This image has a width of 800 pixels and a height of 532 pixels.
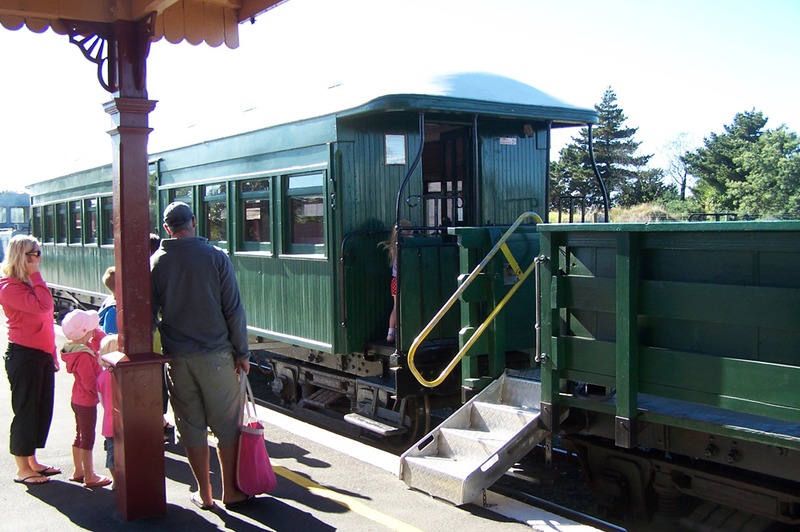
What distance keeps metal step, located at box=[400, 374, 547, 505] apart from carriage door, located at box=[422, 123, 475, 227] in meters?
2.31

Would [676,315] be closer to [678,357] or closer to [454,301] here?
A: [678,357]

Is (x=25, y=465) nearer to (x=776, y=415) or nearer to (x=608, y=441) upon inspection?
(x=608, y=441)

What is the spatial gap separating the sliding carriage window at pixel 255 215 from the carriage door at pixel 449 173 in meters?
1.73

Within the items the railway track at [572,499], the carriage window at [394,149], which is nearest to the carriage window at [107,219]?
the railway track at [572,499]

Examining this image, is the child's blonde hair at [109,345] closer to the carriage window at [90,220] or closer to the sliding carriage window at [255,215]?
the sliding carriage window at [255,215]

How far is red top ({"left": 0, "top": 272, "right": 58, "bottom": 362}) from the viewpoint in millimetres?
5445

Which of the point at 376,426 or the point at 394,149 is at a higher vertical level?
the point at 394,149

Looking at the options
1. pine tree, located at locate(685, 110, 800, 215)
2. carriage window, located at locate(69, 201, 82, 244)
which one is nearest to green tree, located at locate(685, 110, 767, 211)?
pine tree, located at locate(685, 110, 800, 215)

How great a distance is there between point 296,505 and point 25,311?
7.58 ft

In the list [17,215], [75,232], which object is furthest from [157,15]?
[17,215]

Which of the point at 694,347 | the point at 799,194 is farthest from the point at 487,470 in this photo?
the point at 799,194

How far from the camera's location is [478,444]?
210 inches

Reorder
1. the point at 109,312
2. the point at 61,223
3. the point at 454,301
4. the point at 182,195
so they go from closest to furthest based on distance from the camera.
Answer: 1. the point at 454,301
2. the point at 109,312
3. the point at 182,195
4. the point at 61,223

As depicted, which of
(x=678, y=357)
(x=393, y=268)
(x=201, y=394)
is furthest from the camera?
(x=393, y=268)
